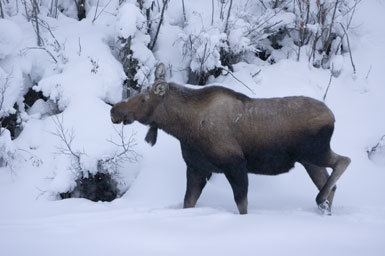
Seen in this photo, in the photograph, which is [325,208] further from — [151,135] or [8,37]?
[8,37]

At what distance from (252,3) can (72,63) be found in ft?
13.4

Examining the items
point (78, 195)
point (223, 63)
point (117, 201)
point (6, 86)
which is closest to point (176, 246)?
point (117, 201)

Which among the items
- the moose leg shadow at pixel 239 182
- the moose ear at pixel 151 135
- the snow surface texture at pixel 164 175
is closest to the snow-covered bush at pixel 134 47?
the snow surface texture at pixel 164 175

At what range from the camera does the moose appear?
5.95 metres

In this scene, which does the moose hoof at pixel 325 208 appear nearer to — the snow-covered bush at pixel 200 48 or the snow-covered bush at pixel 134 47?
the snow-covered bush at pixel 200 48

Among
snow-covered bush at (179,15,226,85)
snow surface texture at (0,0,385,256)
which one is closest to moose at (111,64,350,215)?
snow surface texture at (0,0,385,256)

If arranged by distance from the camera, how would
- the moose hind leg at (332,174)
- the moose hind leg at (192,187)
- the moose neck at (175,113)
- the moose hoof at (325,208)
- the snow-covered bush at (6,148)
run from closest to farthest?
the moose hoof at (325,208), the moose hind leg at (332,174), the moose neck at (175,113), the moose hind leg at (192,187), the snow-covered bush at (6,148)

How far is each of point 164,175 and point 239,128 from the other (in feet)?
5.42

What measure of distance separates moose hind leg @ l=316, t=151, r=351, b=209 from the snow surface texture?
0.69 ft

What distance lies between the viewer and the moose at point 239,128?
234 inches

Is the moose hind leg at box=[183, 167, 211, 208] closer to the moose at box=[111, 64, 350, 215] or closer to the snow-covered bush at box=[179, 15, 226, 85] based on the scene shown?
the moose at box=[111, 64, 350, 215]

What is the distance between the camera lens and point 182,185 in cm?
709

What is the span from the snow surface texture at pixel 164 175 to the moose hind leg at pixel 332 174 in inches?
8.3

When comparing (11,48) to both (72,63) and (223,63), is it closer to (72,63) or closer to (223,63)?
(72,63)
